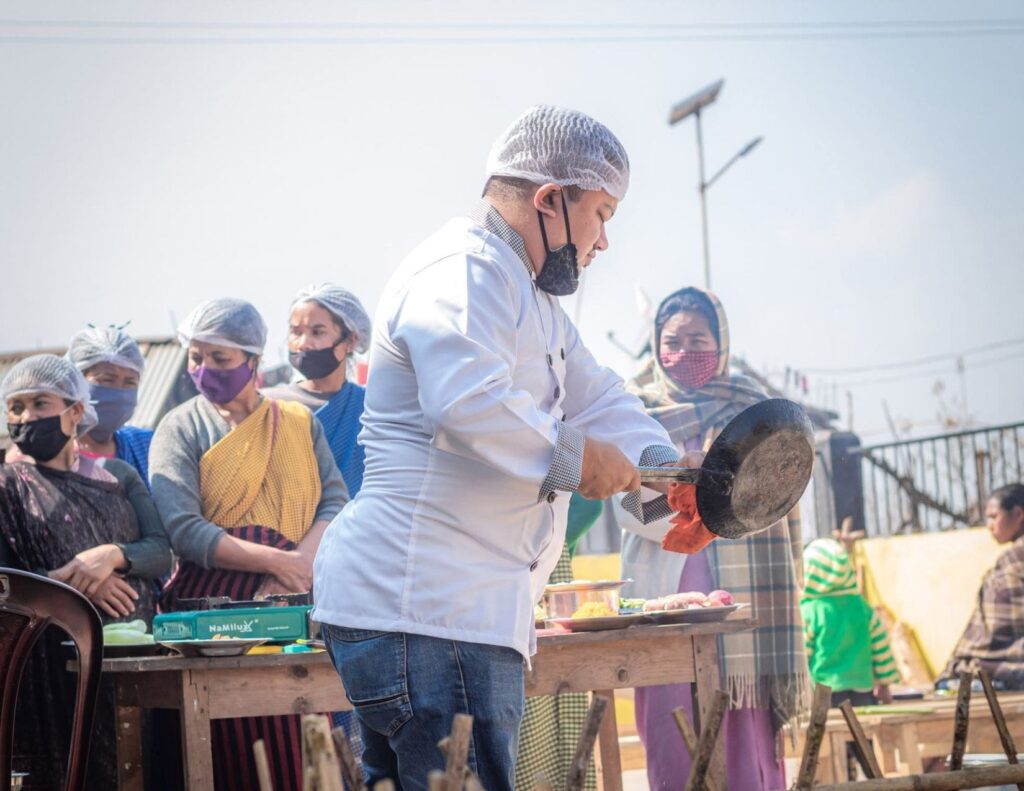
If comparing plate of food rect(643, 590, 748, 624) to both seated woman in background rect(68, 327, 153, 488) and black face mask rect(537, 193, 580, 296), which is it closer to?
black face mask rect(537, 193, 580, 296)

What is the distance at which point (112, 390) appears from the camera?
204 inches

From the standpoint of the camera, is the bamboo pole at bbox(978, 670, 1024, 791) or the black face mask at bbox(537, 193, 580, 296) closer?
the black face mask at bbox(537, 193, 580, 296)

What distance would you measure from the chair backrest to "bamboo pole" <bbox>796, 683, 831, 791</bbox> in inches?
63.2

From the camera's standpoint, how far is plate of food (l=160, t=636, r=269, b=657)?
3.42 m

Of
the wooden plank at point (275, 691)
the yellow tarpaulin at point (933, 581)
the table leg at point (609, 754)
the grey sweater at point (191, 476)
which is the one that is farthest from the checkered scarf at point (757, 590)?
the yellow tarpaulin at point (933, 581)

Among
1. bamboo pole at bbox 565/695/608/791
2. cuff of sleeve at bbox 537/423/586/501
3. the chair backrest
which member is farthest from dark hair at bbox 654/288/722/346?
bamboo pole at bbox 565/695/608/791

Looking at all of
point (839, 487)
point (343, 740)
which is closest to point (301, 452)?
point (343, 740)

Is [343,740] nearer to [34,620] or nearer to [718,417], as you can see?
[34,620]

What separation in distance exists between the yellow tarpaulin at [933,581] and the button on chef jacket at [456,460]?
28.2 feet

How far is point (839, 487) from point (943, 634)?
9.19 feet

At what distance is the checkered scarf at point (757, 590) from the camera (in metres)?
4.88

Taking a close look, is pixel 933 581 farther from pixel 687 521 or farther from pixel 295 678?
pixel 687 521

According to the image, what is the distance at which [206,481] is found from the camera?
178 inches

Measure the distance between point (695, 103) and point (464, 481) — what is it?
1585cm
